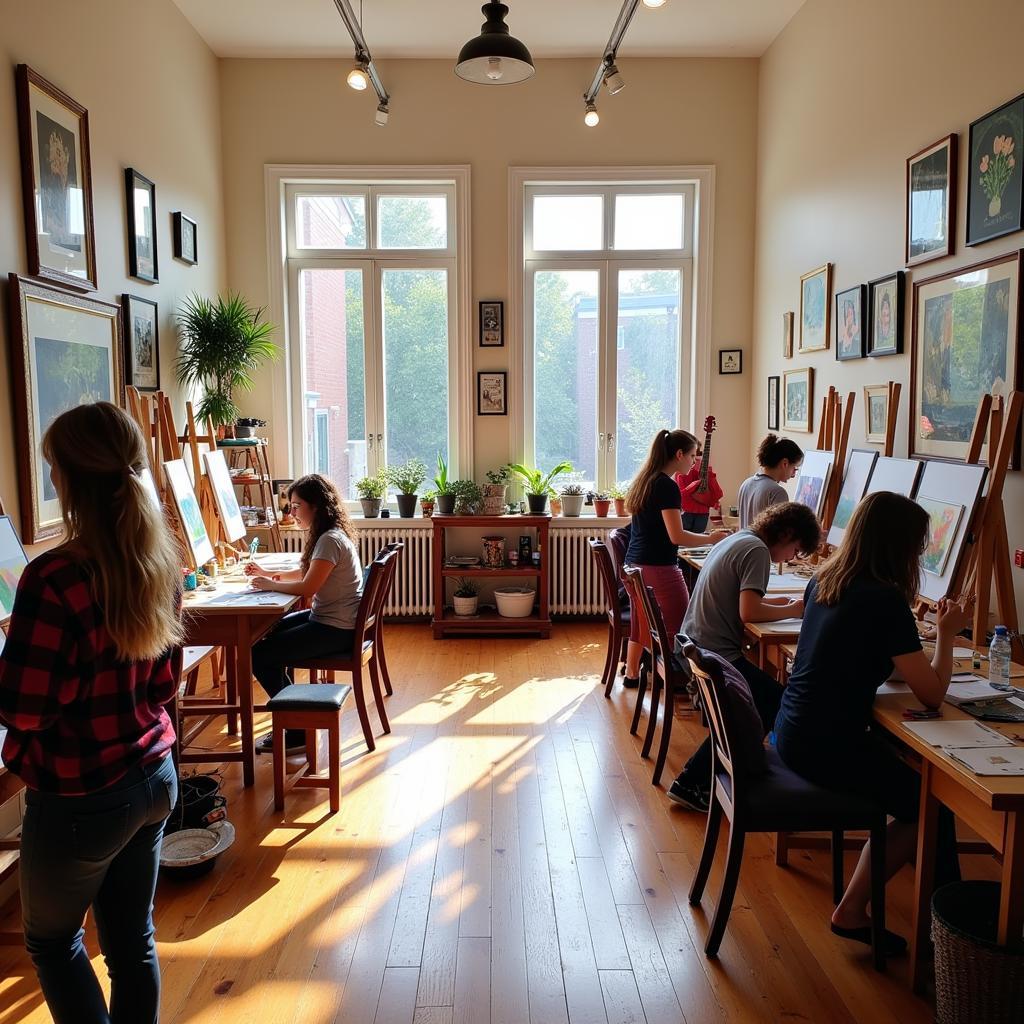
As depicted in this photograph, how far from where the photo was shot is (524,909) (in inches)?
111

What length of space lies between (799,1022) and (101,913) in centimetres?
175

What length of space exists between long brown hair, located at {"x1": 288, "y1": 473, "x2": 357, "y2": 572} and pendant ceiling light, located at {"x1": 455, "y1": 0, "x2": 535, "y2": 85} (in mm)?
2053

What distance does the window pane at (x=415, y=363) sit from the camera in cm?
662

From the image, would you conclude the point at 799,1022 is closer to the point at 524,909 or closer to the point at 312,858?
the point at 524,909

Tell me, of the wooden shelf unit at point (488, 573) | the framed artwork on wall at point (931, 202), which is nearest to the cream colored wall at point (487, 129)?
the wooden shelf unit at point (488, 573)


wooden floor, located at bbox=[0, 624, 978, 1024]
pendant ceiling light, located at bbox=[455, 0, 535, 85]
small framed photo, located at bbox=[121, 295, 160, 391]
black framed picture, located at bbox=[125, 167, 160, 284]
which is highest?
pendant ceiling light, located at bbox=[455, 0, 535, 85]

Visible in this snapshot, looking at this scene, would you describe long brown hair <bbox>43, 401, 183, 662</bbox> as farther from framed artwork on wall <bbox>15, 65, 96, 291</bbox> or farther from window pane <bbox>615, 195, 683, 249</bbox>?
window pane <bbox>615, 195, 683, 249</bbox>

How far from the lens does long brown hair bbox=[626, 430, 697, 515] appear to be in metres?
4.45

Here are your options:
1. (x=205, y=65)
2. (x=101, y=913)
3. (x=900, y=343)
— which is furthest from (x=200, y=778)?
(x=205, y=65)

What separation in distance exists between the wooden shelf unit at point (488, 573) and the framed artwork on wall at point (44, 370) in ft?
8.71

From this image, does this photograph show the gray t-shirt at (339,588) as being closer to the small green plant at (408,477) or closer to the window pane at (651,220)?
the small green plant at (408,477)

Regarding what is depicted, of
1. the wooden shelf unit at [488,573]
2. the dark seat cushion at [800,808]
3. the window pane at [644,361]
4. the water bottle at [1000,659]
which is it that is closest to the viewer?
the dark seat cushion at [800,808]

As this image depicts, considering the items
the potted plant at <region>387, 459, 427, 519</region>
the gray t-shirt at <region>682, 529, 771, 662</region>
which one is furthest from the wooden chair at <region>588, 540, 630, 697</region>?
the potted plant at <region>387, 459, 427, 519</region>

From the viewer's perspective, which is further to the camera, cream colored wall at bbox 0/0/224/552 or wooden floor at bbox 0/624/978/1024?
cream colored wall at bbox 0/0/224/552
